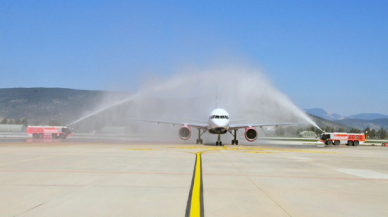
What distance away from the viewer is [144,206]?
7793mm

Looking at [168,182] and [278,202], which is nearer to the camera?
[278,202]

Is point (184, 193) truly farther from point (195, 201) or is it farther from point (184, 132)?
point (184, 132)

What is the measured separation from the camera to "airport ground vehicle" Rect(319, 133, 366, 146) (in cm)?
5384

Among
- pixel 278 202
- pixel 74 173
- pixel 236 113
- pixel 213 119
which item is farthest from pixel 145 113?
pixel 278 202

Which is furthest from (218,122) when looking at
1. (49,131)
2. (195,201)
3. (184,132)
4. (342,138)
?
(49,131)

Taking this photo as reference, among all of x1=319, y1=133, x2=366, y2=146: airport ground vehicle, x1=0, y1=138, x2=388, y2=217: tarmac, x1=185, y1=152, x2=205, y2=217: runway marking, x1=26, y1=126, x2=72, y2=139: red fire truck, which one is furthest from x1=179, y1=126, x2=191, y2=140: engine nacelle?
x1=185, y1=152, x2=205, y2=217: runway marking

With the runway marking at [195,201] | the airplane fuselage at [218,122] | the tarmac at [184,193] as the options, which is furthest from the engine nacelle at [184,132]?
the runway marking at [195,201]

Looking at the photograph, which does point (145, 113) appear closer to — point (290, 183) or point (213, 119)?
point (213, 119)

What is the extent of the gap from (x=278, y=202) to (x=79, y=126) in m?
121

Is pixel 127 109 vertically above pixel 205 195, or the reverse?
pixel 127 109

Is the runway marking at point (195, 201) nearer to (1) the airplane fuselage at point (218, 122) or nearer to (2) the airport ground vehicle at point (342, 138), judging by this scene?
(1) the airplane fuselage at point (218, 122)

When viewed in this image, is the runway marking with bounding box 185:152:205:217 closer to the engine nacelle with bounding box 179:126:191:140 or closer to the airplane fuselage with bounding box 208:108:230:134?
the airplane fuselage with bounding box 208:108:230:134

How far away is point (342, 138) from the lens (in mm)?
54125

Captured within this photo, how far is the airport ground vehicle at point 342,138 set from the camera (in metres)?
53.8
